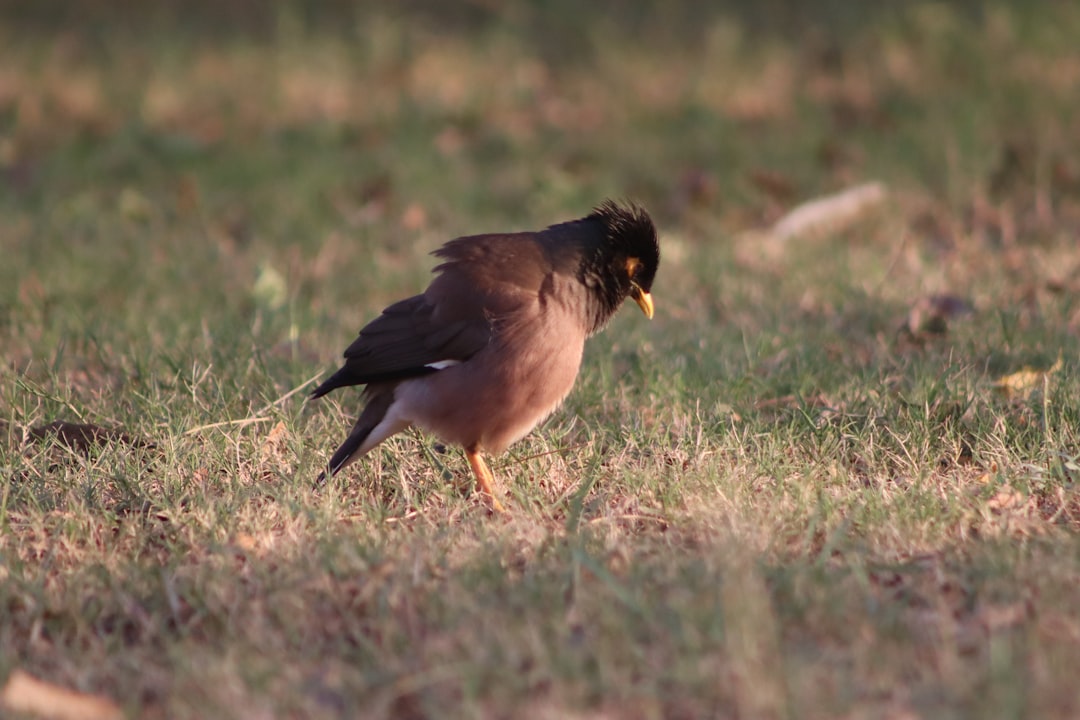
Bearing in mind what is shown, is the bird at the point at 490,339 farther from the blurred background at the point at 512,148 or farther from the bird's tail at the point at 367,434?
the blurred background at the point at 512,148

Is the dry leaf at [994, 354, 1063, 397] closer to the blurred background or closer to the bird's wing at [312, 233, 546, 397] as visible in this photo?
the blurred background

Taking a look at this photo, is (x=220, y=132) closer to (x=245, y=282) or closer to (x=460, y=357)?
(x=245, y=282)

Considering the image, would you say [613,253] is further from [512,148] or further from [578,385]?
[512,148]

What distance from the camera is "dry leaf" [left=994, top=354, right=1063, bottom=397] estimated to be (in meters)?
5.01

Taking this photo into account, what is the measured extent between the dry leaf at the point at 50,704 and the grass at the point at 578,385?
0.39 ft

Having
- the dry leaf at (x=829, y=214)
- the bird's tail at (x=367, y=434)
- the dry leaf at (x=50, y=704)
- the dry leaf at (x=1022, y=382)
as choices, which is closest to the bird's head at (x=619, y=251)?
the bird's tail at (x=367, y=434)

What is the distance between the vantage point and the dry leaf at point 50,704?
2.97 m

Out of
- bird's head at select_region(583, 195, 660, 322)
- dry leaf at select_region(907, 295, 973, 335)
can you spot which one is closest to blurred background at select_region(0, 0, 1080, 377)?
dry leaf at select_region(907, 295, 973, 335)

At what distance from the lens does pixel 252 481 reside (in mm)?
4359

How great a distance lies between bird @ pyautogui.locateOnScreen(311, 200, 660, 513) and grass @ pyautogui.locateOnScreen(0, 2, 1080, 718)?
19 cm

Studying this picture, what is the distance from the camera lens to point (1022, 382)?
16.6 feet

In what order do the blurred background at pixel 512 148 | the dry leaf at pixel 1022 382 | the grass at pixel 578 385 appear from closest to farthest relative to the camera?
1. the grass at pixel 578 385
2. the dry leaf at pixel 1022 382
3. the blurred background at pixel 512 148

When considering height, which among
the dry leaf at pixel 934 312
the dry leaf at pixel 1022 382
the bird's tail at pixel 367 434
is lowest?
the dry leaf at pixel 934 312

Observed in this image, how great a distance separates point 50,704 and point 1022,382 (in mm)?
3756
